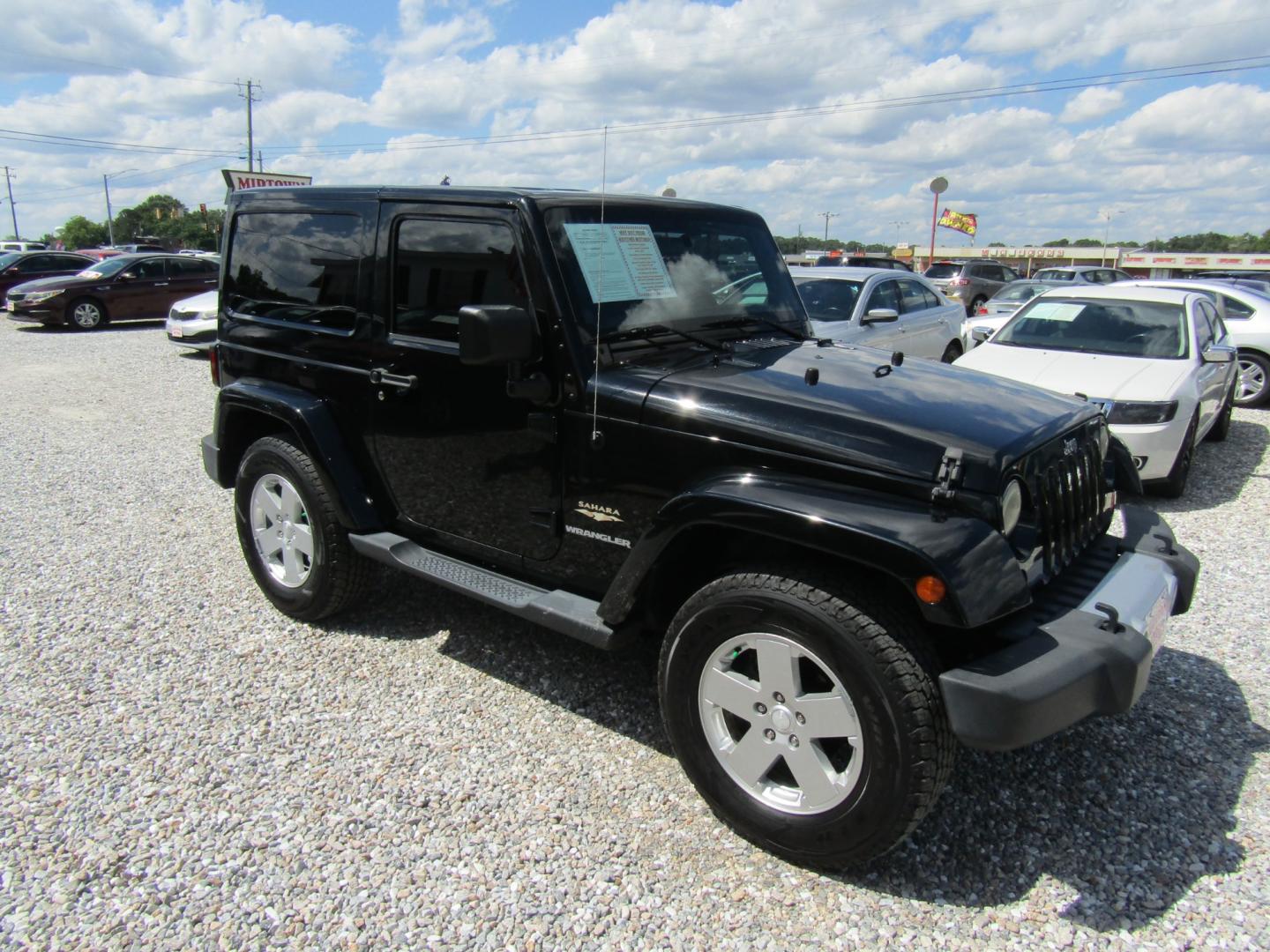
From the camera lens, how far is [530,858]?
270 centimetres

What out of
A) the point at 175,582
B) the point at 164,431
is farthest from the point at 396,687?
the point at 164,431

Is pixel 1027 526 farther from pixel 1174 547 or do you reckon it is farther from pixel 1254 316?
pixel 1254 316

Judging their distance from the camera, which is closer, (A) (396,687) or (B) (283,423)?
(A) (396,687)

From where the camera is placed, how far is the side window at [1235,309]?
11213 millimetres

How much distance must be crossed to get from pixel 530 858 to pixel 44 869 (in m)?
1.45

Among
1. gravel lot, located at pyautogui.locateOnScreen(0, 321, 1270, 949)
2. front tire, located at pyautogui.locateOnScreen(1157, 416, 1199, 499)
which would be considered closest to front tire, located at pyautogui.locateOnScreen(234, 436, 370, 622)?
gravel lot, located at pyautogui.locateOnScreen(0, 321, 1270, 949)

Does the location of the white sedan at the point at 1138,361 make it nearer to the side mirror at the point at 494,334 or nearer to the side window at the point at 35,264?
the side mirror at the point at 494,334

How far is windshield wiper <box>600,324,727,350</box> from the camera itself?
316cm

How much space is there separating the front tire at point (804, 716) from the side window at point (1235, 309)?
1150 centimetres

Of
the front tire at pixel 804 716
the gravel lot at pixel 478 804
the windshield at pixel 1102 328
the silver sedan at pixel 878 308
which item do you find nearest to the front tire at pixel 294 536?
the gravel lot at pixel 478 804

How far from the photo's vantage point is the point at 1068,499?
298 cm

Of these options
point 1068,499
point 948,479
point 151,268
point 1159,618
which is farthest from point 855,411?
point 151,268

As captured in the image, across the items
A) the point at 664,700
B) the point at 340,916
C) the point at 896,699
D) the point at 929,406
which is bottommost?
the point at 340,916

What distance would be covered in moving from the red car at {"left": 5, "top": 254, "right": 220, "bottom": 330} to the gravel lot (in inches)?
611
